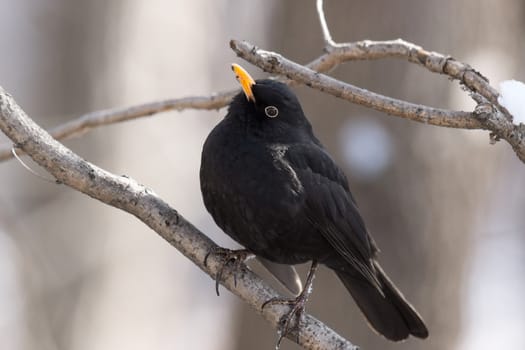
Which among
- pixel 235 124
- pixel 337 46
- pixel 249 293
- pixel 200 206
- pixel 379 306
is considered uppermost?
pixel 200 206

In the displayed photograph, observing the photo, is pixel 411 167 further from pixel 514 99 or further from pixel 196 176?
pixel 196 176

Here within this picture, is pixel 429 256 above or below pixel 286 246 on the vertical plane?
above

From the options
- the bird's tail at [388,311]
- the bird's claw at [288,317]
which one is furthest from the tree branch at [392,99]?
the bird's tail at [388,311]

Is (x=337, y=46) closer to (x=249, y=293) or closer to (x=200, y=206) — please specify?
(x=249, y=293)

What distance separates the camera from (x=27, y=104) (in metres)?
9.16

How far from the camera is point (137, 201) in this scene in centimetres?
361

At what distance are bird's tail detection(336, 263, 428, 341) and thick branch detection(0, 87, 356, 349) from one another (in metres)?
1.00

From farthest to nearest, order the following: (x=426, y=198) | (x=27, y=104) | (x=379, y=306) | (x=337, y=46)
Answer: (x=27, y=104) → (x=426, y=198) → (x=379, y=306) → (x=337, y=46)

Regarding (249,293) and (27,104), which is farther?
(27,104)

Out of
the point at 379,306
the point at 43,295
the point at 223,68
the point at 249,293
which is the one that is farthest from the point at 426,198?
the point at 223,68

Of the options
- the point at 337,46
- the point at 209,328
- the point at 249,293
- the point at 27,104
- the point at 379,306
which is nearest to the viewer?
the point at 249,293

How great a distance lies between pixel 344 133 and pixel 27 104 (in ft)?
15.7

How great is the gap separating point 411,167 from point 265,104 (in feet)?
5.16

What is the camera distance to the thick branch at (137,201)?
11.0 ft
